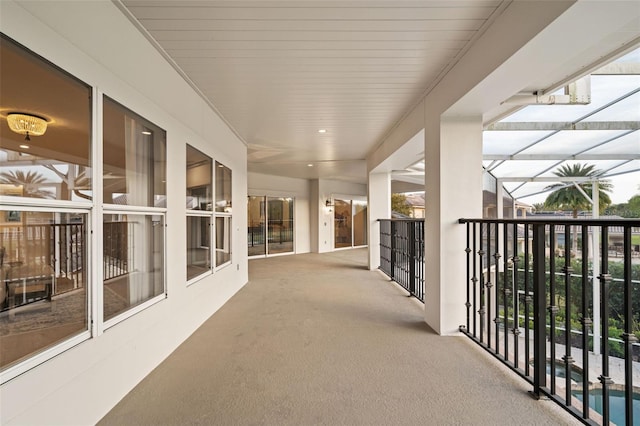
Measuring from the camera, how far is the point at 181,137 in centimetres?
289

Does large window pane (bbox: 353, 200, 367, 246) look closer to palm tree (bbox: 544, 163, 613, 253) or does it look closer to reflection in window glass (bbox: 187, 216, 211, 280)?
palm tree (bbox: 544, 163, 613, 253)

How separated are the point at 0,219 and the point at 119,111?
3.33ft

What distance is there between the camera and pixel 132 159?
2.28 m

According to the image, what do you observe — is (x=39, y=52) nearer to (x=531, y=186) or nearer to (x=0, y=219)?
(x=0, y=219)

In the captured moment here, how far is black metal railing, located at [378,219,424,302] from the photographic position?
4.43m

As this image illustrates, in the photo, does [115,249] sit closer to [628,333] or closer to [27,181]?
[27,181]

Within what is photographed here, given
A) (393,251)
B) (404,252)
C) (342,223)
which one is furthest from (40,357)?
(342,223)

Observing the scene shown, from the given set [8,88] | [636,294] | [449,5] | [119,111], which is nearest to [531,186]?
[636,294]

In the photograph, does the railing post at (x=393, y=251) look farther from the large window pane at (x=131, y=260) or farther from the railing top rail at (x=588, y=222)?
the large window pane at (x=131, y=260)

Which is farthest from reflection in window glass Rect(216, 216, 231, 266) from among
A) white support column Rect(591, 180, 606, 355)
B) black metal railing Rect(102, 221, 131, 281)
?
white support column Rect(591, 180, 606, 355)

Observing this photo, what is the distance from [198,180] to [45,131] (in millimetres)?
1833

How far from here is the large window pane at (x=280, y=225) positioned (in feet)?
32.2

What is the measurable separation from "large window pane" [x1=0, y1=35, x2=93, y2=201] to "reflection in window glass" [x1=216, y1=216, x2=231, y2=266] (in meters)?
2.35

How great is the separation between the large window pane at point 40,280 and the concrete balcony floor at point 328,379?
650mm
